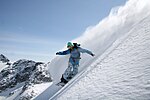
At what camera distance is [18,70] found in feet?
301

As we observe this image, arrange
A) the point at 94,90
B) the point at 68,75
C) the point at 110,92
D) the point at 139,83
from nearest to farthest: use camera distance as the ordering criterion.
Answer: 1. the point at 139,83
2. the point at 110,92
3. the point at 94,90
4. the point at 68,75

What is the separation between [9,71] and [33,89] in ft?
247

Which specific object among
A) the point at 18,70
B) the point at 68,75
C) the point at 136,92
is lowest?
the point at 136,92

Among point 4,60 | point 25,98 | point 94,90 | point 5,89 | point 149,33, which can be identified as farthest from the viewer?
point 4,60

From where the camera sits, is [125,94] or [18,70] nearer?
[125,94]

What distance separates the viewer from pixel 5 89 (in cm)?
8119

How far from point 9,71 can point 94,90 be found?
97255 mm

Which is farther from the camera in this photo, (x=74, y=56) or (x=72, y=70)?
(x=72, y=70)

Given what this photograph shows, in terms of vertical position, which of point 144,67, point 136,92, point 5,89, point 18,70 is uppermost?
point 18,70

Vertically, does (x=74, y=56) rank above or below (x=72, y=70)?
above

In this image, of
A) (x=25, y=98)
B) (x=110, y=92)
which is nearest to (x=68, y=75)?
(x=110, y=92)

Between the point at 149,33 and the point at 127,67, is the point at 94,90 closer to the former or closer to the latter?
the point at 127,67

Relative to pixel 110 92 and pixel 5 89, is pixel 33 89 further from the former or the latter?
pixel 5 89

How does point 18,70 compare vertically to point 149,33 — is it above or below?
above
